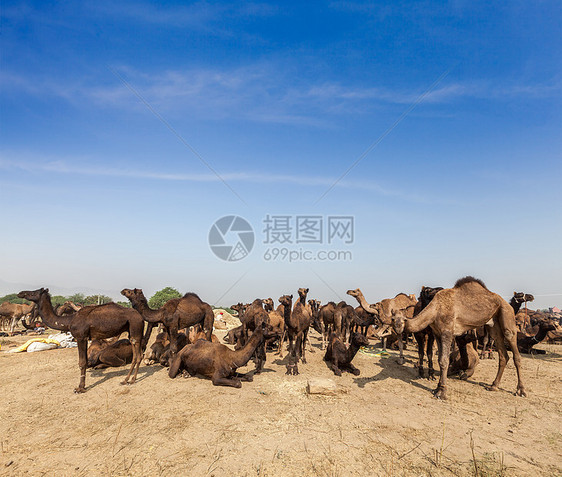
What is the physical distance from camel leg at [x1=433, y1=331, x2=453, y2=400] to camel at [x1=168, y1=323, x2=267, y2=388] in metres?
5.55

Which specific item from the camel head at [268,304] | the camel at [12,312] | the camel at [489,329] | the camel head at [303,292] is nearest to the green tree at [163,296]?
the camel at [12,312]

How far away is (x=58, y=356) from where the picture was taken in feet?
46.5

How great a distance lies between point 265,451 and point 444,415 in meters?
Result: 4.74

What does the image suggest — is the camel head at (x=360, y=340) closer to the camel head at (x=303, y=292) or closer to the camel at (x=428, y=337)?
the camel at (x=428, y=337)

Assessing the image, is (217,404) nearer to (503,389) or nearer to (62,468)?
(62,468)

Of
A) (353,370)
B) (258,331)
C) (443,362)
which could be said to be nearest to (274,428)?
(258,331)

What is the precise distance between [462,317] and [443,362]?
1.52 metres

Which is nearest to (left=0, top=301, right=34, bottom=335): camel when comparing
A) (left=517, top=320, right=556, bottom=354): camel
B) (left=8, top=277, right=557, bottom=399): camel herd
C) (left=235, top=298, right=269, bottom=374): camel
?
(left=8, top=277, right=557, bottom=399): camel herd

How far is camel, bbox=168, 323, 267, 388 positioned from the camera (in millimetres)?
10062

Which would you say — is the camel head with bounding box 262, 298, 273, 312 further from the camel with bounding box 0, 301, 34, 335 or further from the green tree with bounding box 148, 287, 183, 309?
the green tree with bounding box 148, 287, 183, 309

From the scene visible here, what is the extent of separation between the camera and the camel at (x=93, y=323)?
9.44m

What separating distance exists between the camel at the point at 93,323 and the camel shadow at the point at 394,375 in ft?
24.5

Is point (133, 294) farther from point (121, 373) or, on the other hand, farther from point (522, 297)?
point (522, 297)

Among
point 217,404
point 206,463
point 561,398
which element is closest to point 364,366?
point 561,398
